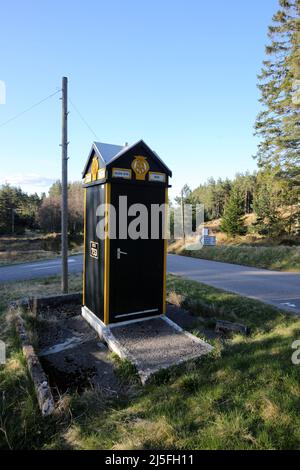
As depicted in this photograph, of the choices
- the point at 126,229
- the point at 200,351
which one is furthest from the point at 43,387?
the point at 126,229

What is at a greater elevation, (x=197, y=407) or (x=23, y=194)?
(x=23, y=194)

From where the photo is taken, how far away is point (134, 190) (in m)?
5.04

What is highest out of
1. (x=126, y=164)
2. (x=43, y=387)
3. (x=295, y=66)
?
(x=295, y=66)

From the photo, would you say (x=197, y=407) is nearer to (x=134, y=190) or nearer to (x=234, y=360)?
(x=234, y=360)

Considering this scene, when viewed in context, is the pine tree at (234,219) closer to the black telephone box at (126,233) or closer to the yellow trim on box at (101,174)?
the black telephone box at (126,233)

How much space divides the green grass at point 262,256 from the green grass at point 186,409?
30.4ft

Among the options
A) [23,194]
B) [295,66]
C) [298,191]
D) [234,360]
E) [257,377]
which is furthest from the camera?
[23,194]

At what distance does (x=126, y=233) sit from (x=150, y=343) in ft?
5.99

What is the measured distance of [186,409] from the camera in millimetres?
2670

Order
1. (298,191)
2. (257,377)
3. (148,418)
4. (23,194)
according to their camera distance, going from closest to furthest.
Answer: (148,418)
(257,377)
(298,191)
(23,194)

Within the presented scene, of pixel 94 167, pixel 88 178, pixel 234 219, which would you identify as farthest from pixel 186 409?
pixel 234 219

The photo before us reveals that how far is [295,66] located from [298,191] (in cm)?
611

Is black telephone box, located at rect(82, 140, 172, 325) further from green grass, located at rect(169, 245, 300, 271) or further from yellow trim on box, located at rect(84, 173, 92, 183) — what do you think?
green grass, located at rect(169, 245, 300, 271)
